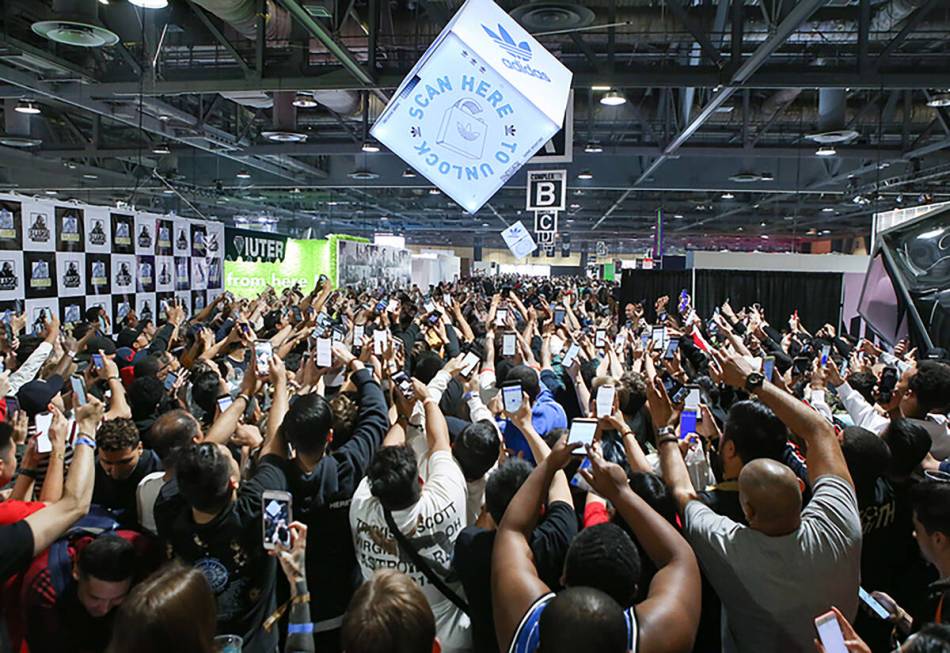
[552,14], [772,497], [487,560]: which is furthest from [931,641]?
[552,14]

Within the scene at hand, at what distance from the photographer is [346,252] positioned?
16.8 metres

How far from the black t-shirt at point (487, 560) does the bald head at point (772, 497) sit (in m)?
0.58

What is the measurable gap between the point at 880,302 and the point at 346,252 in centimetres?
1195

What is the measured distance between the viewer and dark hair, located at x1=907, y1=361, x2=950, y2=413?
384cm

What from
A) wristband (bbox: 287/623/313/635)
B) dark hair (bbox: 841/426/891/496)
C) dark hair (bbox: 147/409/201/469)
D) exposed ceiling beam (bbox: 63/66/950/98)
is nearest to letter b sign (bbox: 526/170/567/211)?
exposed ceiling beam (bbox: 63/66/950/98)

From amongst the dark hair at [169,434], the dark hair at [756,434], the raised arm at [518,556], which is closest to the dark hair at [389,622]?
the raised arm at [518,556]

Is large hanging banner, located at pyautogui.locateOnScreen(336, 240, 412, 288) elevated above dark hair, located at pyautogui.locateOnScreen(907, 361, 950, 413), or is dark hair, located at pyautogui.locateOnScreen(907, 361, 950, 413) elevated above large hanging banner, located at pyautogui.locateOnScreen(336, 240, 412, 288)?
large hanging banner, located at pyautogui.locateOnScreen(336, 240, 412, 288)

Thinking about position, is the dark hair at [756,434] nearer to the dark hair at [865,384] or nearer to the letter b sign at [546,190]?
the dark hair at [865,384]

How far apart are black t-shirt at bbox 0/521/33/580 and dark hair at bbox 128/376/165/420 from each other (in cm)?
199

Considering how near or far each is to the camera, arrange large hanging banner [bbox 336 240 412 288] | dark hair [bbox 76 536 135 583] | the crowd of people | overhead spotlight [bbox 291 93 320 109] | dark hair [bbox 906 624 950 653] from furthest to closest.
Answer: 1. large hanging banner [bbox 336 240 412 288]
2. overhead spotlight [bbox 291 93 320 109]
3. dark hair [bbox 76 536 135 583]
4. the crowd of people
5. dark hair [bbox 906 624 950 653]

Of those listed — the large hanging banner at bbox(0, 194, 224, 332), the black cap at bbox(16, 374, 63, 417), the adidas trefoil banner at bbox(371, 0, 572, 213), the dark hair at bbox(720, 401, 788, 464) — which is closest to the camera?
the dark hair at bbox(720, 401, 788, 464)

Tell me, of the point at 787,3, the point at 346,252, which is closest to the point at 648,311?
the point at 346,252

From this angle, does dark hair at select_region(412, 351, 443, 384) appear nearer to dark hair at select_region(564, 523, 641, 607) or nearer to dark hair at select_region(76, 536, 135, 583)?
dark hair at select_region(76, 536, 135, 583)

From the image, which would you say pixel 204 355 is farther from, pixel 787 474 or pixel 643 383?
pixel 787 474
